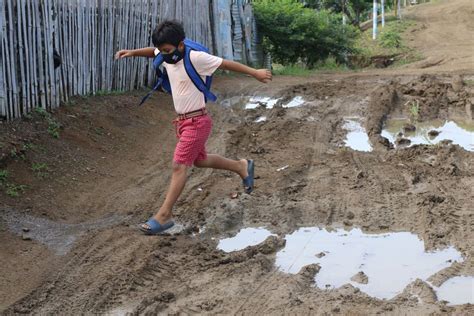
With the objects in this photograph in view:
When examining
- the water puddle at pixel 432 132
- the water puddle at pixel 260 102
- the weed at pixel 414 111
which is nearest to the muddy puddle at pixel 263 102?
the water puddle at pixel 260 102

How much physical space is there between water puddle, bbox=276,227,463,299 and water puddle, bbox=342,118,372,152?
293cm

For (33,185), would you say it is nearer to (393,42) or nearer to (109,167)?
(109,167)

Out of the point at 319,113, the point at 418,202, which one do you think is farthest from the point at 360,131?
the point at 418,202

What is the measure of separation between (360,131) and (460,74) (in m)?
4.56

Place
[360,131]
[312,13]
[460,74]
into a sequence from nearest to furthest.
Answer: [360,131] → [460,74] → [312,13]

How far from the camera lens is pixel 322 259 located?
4891 mm

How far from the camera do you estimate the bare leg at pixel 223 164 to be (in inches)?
234

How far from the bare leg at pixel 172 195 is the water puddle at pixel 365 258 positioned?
3.23ft

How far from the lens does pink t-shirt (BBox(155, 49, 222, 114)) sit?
215 inches

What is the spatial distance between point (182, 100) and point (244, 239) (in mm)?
1266

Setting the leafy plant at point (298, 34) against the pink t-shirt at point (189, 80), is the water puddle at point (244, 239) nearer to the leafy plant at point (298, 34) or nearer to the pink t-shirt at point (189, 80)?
the pink t-shirt at point (189, 80)

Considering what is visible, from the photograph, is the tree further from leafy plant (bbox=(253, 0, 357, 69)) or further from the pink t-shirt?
the pink t-shirt

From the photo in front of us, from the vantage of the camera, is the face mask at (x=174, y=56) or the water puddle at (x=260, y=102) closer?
the face mask at (x=174, y=56)

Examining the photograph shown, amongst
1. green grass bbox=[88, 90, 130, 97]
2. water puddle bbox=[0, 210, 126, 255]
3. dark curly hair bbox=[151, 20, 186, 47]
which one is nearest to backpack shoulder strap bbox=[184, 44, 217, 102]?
dark curly hair bbox=[151, 20, 186, 47]
